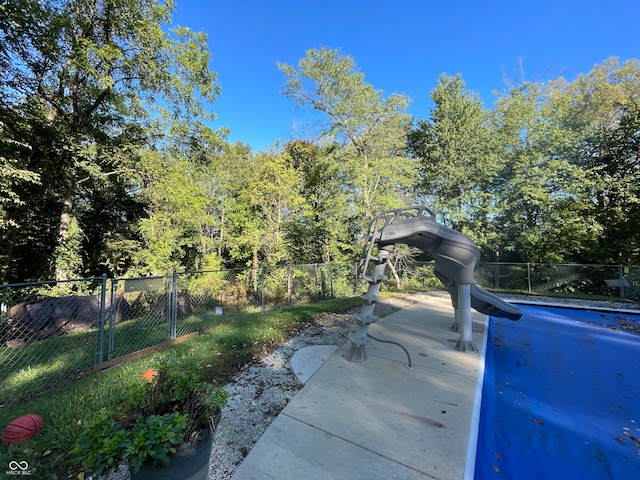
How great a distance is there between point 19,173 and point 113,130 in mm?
5415

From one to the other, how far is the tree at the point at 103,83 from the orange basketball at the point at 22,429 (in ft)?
27.4

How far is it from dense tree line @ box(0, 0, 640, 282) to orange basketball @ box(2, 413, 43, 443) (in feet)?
21.5

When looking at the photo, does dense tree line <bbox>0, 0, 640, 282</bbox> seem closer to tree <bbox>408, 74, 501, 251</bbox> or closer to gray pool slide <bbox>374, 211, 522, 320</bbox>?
tree <bbox>408, 74, 501, 251</bbox>

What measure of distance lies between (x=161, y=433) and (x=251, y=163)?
13189 mm

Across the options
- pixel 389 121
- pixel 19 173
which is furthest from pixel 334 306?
pixel 389 121

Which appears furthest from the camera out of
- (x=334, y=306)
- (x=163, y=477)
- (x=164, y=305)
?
(x=334, y=306)

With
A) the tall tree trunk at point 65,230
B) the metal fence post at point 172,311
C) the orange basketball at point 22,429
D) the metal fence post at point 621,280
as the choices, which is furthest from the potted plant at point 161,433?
the metal fence post at point 621,280

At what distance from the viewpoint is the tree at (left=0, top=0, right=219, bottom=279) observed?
7.45 m

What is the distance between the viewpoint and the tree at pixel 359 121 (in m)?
11.5

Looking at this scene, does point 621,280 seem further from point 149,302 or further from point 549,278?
point 149,302

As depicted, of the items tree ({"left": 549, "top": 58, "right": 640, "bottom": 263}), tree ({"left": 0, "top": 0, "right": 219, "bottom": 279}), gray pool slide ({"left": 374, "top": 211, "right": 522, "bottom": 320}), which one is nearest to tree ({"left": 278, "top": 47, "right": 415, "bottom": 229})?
tree ({"left": 0, "top": 0, "right": 219, "bottom": 279})

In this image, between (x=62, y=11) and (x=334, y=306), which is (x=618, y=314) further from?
(x=62, y=11)

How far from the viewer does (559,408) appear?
3139 mm

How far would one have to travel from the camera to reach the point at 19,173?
602cm
